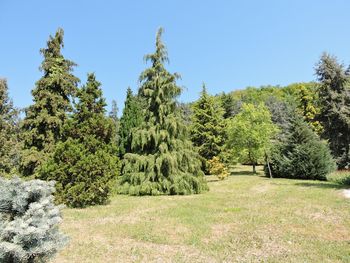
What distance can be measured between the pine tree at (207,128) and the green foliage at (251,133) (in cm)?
123

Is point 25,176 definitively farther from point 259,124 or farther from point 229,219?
point 259,124

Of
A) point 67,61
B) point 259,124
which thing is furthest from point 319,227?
point 259,124

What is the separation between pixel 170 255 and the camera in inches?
258

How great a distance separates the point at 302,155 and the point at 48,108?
19.8 meters

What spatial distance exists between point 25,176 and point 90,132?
6866 mm

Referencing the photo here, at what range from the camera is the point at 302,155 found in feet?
74.3

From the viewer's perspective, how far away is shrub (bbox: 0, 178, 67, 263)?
163 inches

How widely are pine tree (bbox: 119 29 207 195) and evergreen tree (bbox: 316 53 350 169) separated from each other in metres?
12.5

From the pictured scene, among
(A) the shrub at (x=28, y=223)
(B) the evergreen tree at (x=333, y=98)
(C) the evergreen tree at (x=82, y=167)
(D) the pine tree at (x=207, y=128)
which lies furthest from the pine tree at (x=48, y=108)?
(B) the evergreen tree at (x=333, y=98)

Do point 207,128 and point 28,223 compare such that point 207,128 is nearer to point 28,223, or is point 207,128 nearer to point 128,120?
point 128,120

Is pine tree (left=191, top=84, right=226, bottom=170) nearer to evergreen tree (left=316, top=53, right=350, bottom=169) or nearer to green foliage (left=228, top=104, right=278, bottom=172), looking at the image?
green foliage (left=228, top=104, right=278, bottom=172)

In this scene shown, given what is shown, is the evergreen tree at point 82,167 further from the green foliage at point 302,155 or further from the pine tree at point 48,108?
the green foliage at point 302,155

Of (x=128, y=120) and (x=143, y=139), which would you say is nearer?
(x=143, y=139)

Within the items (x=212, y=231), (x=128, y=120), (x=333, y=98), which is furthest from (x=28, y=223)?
(x=333, y=98)
